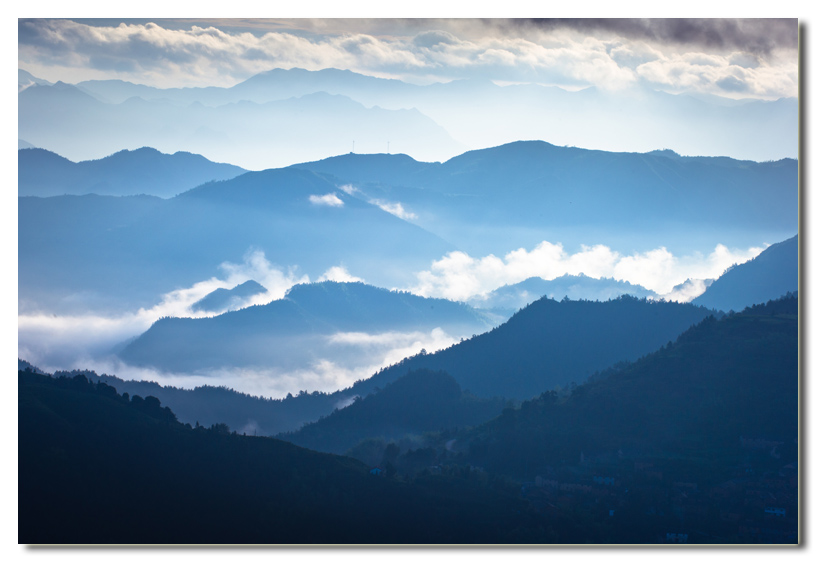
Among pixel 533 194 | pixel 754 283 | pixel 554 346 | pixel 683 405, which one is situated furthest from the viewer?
pixel 533 194

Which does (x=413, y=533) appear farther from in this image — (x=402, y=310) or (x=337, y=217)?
(x=337, y=217)

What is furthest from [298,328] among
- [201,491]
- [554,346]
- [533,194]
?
[533,194]

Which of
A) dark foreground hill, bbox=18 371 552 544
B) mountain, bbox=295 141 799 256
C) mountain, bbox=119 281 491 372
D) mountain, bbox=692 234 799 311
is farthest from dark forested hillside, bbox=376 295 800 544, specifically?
mountain, bbox=295 141 799 256

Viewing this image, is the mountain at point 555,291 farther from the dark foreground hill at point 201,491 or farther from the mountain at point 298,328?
the dark foreground hill at point 201,491

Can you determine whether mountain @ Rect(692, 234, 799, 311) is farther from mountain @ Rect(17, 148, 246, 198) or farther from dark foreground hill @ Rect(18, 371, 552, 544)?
mountain @ Rect(17, 148, 246, 198)

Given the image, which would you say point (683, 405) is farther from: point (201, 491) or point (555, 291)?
point (555, 291)

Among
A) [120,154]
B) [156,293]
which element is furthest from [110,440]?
[120,154]
